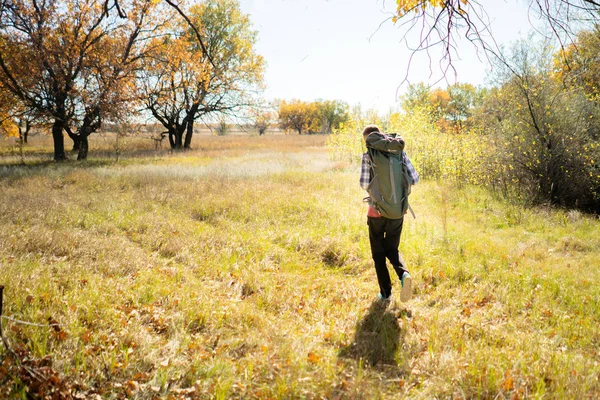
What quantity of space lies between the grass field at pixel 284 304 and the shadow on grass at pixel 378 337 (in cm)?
2

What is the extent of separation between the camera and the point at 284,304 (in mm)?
4762

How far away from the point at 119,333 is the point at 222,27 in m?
31.0

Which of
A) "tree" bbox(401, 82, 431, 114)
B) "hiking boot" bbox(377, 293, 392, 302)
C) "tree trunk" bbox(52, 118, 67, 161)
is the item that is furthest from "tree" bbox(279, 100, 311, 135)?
"hiking boot" bbox(377, 293, 392, 302)

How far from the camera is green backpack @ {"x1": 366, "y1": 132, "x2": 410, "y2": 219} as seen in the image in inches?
167

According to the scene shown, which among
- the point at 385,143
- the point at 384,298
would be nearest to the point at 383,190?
the point at 385,143

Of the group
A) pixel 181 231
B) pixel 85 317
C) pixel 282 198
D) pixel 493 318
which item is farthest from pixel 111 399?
pixel 282 198

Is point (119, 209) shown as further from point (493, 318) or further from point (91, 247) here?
point (493, 318)

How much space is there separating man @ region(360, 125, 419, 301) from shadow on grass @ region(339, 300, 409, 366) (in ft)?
1.07

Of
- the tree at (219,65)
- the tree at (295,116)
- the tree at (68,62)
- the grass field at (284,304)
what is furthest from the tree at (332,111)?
the grass field at (284,304)

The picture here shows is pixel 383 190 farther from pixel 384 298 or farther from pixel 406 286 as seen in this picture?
pixel 384 298

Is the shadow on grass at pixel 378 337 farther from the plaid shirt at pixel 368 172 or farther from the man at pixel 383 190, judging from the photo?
the plaid shirt at pixel 368 172

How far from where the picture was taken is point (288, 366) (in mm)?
3260

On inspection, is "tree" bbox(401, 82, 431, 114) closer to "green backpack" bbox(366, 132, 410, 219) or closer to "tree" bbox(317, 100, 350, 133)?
"green backpack" bbox(366, 132, 410, 219)

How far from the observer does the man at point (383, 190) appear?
427cm
